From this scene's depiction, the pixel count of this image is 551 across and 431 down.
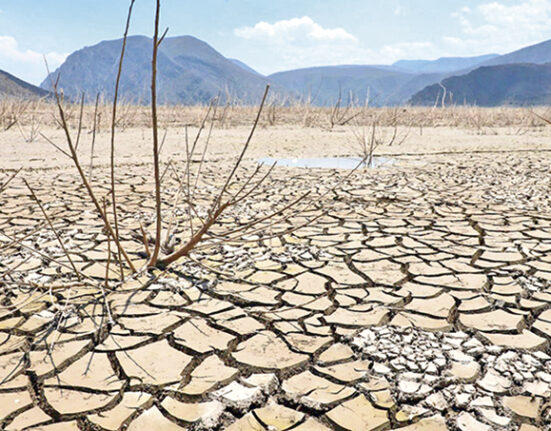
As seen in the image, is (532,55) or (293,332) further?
(532,55)

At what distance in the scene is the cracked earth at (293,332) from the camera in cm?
136

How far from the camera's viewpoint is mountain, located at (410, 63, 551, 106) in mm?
86938

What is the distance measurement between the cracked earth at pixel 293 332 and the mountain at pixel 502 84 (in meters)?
Answer: 89.8

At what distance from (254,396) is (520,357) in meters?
0.88

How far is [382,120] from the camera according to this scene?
14.0m

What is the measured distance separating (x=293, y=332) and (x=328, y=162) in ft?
16.1

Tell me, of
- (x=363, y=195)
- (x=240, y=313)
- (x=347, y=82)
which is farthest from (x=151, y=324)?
(x=347, y=82)

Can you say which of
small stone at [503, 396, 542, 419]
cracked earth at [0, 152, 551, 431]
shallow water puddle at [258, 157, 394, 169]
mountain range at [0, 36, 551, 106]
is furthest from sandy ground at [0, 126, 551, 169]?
mountain range at [0, 36, 551, 106]

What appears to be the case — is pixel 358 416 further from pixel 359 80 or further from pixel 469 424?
pixel 359 80

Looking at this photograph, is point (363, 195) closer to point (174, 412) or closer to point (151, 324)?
point (151, 324)

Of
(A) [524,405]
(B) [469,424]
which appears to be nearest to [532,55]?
(A) [524,405]

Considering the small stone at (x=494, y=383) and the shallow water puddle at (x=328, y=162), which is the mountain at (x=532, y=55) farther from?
the small stone at (x=494, y=383)

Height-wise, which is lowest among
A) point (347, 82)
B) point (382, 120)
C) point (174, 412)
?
point (174, 412)

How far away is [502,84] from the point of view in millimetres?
92438
